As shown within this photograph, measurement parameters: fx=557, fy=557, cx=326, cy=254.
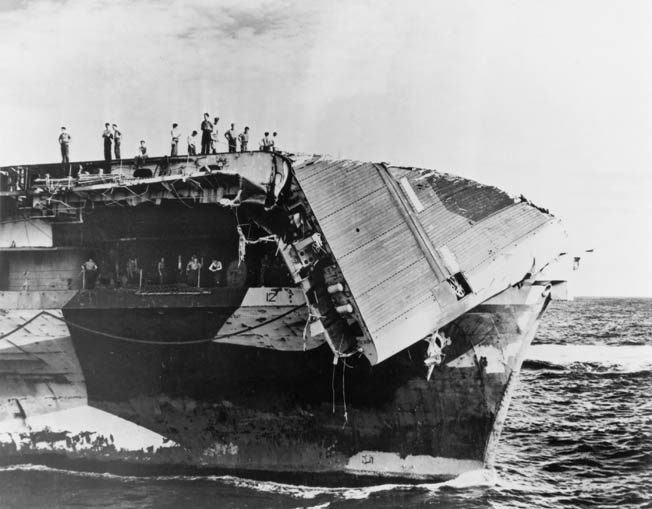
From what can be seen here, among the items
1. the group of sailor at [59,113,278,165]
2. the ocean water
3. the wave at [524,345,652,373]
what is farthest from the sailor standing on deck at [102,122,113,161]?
the wave at [524,345,652,373]

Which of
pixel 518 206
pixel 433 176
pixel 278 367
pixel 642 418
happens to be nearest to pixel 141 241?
pixel 278 367

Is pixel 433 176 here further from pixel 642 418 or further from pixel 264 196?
pixel 642 418

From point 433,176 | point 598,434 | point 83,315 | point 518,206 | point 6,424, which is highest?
point 433,176

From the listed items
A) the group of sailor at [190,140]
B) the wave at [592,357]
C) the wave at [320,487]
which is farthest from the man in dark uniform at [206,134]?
the wave at [592,357]

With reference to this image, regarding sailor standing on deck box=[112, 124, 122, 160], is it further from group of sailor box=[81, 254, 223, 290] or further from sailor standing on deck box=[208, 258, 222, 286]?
sailor standing on deck box=[208, 258, 222, 286]

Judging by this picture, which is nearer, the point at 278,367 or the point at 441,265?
the point at 441,265

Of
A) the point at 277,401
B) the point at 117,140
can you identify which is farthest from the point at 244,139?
the point at 277,401
